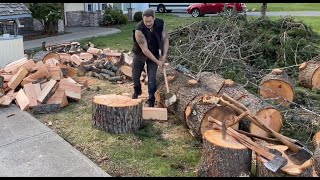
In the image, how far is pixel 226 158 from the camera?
409cm

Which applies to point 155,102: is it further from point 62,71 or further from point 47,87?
point 62,71

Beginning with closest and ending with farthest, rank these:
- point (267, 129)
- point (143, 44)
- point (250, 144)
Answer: point (250, 144) < point (267, 129) < point (143, 44)

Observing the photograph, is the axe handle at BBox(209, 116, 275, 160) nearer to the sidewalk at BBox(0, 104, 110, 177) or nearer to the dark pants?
the sidewalk at BBox(0, 104, 110, 177)

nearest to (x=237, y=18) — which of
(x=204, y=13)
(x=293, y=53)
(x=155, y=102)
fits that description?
(x=293, y=53)

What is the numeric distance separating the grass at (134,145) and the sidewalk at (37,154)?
0.16 metres

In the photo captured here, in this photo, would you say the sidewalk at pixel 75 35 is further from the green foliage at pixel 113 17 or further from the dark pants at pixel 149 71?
the dark pants at pixel 149 71

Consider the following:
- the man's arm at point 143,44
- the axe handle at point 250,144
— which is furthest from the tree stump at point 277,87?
the axe handle at point 250,144

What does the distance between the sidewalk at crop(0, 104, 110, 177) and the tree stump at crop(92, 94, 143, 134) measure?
653mm

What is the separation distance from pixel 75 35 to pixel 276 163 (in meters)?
13.9

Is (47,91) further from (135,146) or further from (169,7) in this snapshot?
(169,7)

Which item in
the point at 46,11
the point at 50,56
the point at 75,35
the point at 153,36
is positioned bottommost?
the point at 50,56

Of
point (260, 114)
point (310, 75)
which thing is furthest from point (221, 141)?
point (310, 75)

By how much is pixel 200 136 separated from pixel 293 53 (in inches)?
183

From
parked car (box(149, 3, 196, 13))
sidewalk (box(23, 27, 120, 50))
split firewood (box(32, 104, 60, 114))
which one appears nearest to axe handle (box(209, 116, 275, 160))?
split firewood (box(32, 104, 60, 114))
